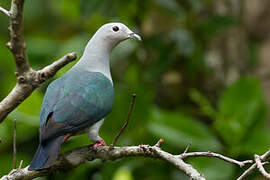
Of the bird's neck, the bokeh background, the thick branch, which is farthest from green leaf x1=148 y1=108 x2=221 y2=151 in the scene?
the thick branch

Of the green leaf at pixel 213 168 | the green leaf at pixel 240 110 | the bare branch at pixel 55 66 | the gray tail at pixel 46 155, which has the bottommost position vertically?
the gray tail at pixel 46 155

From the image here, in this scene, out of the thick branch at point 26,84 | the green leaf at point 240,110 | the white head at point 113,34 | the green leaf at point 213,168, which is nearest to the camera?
the thick branch at point 26,84

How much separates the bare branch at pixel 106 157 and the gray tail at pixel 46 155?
0.20 feet

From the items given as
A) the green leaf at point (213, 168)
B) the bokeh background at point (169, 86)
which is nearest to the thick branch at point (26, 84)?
the bokeh background at point (169, 86)

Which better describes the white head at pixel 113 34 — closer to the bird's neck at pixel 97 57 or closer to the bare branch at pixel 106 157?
the bird's neck at pixel 97 57

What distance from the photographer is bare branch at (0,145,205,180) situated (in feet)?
6.40

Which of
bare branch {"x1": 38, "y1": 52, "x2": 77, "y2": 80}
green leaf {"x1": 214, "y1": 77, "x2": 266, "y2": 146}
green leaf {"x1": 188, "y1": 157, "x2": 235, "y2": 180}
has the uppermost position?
green leaf {"x1": 214, "y1": 77, "x2": 266, "y2": 146}

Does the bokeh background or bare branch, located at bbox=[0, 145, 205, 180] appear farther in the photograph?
the bokeh background

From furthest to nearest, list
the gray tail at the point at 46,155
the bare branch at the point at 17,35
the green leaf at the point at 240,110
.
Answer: the green leaf at the point at 240,110 → the gray tail at the point at 46,155 → the bare branch at the point at 17,35

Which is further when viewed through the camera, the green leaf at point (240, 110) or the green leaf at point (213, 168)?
the green leaf at point (240, 110)

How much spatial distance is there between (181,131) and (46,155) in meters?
1.83

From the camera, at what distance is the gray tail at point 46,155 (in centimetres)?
213

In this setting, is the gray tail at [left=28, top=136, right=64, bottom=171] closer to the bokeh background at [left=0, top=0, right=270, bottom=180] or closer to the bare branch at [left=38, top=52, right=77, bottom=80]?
the bare branch at [left=38, top=52, right=77, bottom=80]

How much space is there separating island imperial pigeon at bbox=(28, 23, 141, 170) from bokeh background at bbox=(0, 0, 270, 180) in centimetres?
85
